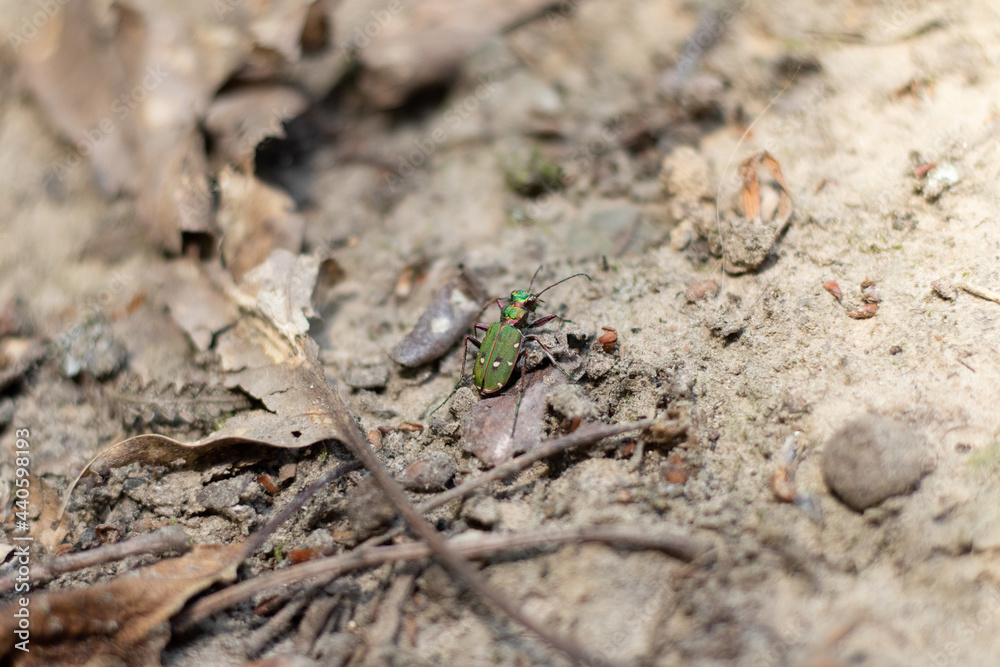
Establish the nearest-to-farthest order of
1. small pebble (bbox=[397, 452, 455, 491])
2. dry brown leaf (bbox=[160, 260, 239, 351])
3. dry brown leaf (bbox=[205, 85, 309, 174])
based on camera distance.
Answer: small pebble (bbox=[397, 452, 455, 491]), dry brown leaf (bbox=[160, 260, 239, 351]), dry brown leaf (bbox=[205, 85, 309, 174])

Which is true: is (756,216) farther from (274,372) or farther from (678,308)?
(274,372)

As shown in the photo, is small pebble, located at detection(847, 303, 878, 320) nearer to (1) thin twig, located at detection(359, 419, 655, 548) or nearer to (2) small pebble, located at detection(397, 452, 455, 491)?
(1) thin twig, located at detection(359, 419, 655, 548)

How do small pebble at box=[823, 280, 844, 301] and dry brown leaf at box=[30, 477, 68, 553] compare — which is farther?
small pebble at box=[823, 280, 844, 301]

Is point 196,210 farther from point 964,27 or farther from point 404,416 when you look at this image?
point 964,27

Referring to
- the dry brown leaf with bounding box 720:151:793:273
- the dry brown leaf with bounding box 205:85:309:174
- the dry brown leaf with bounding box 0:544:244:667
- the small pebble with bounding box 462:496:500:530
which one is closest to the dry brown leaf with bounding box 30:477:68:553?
the dry brown leaf with bounding box 0:544:244:667

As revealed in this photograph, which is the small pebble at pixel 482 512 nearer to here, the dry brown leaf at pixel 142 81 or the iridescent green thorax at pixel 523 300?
the iridescent green thorax at pixel 523 300

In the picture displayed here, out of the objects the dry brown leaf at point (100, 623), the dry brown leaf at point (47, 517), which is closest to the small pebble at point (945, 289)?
the dry brown leaf at point (100, 623)

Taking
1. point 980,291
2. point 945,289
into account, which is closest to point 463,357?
point 945,289
